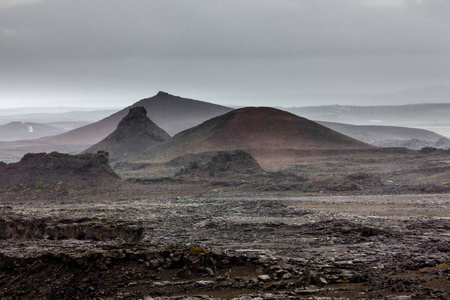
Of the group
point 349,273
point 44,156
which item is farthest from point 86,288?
point 44,156

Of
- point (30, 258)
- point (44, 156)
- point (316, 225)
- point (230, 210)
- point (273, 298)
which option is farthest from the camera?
point (44, 156)

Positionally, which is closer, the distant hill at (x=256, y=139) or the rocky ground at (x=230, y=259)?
the rocky ground at (x=230, y=259)

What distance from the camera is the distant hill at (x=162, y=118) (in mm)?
137250

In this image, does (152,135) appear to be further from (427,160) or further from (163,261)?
(163,261)

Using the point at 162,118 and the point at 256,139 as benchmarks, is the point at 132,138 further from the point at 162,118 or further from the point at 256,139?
the point at 162,118

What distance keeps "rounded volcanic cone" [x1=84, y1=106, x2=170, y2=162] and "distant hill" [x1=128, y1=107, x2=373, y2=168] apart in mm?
5990

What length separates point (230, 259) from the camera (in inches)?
503

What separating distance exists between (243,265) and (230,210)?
1406 cm

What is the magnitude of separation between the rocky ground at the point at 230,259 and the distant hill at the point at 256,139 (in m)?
42.0

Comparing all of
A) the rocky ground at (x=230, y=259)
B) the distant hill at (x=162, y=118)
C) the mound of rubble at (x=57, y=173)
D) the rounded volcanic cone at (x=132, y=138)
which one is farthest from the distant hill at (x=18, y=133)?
the rocky ground at (x=230, y=259)

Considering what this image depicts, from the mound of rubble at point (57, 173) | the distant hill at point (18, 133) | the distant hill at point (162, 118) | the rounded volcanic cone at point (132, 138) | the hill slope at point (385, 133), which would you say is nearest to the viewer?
the mound of rubble at point (57, 173)

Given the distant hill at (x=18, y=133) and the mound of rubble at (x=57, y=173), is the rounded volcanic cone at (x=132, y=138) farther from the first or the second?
the distant hill at (x=18, y=133)

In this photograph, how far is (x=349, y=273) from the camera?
11773 mm

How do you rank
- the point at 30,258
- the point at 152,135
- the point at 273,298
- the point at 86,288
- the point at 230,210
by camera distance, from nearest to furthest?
the point at 273,298, the point at 86,288, the point at 30,258, the point at 230,210, the point at 152,135
